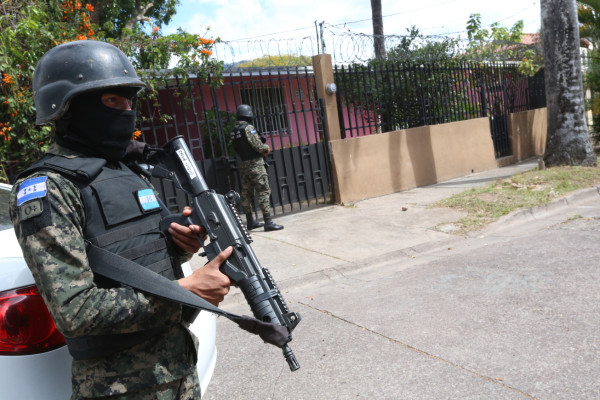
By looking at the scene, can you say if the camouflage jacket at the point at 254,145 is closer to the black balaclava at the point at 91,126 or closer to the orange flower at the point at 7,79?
the orange flower at the point at 7,79

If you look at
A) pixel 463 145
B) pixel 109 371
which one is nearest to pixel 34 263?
pixel 109 371

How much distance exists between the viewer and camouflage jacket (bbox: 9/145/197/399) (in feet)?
4.11

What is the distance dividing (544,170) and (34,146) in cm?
800

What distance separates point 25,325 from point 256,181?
5524mm

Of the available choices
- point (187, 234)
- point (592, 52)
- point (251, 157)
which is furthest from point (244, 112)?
point (592, 52)

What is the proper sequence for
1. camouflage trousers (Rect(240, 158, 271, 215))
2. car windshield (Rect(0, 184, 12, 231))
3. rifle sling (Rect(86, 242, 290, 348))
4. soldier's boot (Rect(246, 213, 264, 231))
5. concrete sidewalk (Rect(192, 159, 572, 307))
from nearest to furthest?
1. rifle sling (Rect(86, 242, 290, 348))
2. car windshield (Rect(0, 184, 12, 231))
3. concrete sidewalk (Rect(192, 159, 572, 307))
4. camouflage trousers (Rect(240, 158, 271, 215))
5. soldier's boot (Rect(246, 213, 264, 231))

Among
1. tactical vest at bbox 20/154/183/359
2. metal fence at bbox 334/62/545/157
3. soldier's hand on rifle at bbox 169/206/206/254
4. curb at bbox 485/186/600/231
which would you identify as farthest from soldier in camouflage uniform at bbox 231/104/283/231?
tactical vest at bbox 20/154/183/359

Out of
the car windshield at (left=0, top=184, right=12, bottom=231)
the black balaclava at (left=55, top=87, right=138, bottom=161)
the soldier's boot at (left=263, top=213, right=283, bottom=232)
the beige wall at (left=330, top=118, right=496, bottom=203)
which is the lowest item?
the soldier's boot at (left=263, top=213, right=283, bottom=232)

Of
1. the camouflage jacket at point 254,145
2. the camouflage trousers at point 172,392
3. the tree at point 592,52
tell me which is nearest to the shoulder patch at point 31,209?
the camouflage trousers at point 172,392

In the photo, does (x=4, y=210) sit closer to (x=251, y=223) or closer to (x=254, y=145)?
(x=254, y=145)

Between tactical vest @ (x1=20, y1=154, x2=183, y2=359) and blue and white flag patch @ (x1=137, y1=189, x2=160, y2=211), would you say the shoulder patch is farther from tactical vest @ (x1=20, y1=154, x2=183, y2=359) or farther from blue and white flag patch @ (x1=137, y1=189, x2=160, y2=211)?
blue and white flag patch @ (x1=137, y1=189, x2=160, y2=211)

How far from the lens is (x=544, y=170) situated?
912cm

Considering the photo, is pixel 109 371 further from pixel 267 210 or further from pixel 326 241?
pixel 267 210

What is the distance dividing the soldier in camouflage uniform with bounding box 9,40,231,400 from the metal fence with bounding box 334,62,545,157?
7387 mm
